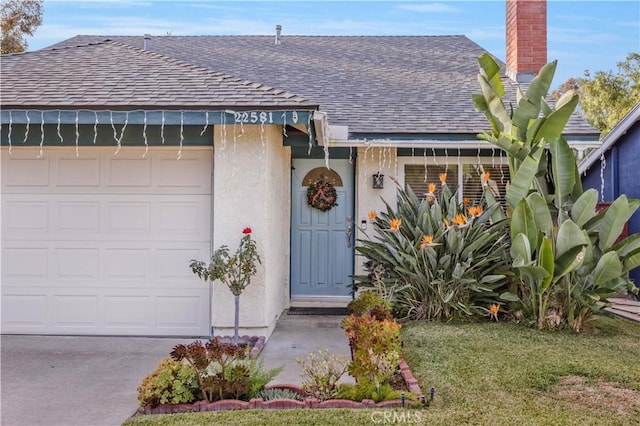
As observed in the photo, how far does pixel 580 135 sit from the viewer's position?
8.68 meters

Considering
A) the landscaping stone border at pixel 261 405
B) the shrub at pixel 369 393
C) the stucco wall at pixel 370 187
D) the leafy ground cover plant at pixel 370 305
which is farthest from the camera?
the stucco wall at pixel 370 187

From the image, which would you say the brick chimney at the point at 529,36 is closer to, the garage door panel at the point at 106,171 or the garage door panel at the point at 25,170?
the garage door panel at the point at 106,171

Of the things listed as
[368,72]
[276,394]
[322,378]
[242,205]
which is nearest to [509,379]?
[322,378]

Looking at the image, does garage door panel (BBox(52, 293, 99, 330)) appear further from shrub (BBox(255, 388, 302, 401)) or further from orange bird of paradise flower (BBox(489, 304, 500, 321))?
orange bird of paradise flower (BBox(489, 304, 500, 321))

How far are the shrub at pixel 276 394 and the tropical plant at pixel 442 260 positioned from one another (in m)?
3.03

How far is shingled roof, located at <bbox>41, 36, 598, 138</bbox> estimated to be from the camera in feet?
29.9

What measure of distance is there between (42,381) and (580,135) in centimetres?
832

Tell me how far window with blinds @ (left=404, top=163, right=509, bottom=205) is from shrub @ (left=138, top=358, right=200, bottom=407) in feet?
19.3

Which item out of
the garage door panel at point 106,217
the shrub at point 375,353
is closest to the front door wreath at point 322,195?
the garage door panel at point 106,217

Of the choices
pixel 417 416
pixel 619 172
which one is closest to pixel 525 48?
pixel 619 172

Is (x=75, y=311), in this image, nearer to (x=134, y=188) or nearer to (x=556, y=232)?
(x=134, y=188)

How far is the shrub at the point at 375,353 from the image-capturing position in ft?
14.0

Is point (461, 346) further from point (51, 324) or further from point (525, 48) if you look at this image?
point (525, 48)

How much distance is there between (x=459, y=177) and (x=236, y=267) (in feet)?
15.0
